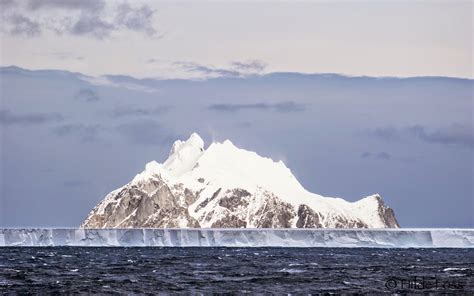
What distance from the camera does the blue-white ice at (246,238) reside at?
342 ft

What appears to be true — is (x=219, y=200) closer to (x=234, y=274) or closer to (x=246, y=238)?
(x=246, y=238)

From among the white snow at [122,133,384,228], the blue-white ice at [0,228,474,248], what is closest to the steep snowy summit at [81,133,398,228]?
the white snow at [122,133,384,228]

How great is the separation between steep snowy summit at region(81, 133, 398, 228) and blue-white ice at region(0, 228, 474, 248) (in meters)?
50.0

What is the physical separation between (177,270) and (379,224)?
3990 inches

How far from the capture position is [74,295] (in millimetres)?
49000

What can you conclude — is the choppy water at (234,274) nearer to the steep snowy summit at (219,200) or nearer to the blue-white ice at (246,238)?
the blue-white ice at (246,238)

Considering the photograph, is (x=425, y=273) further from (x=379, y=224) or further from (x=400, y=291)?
(x=379, y=224)

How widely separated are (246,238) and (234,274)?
45.2m

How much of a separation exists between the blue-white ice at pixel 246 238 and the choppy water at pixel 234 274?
1674cm

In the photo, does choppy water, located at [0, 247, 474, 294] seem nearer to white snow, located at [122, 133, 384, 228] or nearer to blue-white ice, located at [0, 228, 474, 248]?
blue-white ice, located at [0, 228, 474, 248]

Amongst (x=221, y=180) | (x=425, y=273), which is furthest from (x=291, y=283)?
(x=221, y=180)

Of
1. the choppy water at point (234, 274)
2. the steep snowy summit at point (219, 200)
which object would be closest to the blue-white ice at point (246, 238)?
the choppy water at point (234, 274)

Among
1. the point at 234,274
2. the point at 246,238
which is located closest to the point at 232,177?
the point at 246,238

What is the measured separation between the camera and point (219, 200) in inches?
6924
